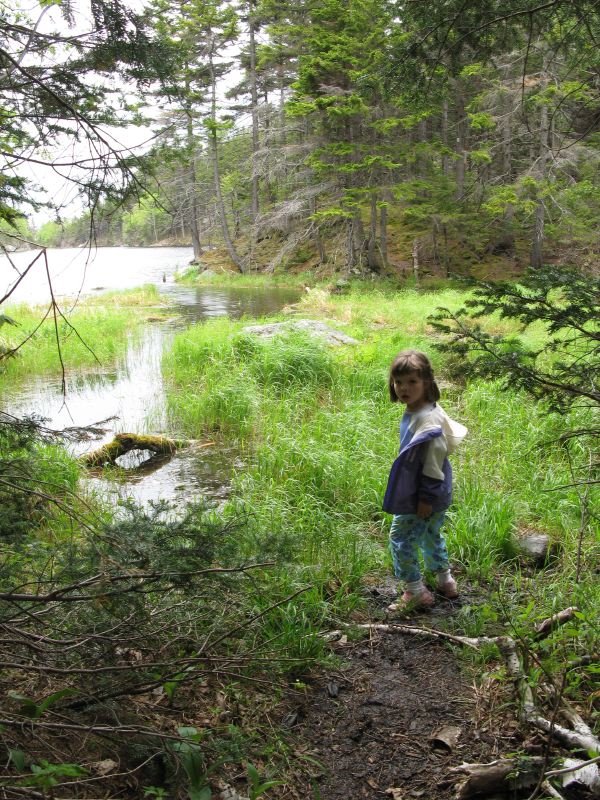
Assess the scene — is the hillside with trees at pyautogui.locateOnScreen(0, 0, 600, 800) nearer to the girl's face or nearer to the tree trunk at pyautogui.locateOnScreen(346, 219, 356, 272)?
the girl's face

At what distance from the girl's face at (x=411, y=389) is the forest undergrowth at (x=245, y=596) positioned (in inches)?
10.5

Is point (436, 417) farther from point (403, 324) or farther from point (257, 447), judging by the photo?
point (403, 324)

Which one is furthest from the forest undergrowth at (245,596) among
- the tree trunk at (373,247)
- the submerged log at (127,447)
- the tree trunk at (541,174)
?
the tree trunk at (373,247)

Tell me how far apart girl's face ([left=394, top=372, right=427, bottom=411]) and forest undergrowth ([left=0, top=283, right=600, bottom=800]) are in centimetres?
27

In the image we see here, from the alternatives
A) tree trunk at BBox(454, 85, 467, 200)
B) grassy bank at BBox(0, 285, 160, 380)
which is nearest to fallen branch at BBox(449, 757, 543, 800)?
grassy bank at BBox(0, 285, 160, 380)

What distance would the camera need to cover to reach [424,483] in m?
3.17

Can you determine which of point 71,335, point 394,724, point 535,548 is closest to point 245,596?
point 394,724

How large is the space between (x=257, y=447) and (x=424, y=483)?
3472 mm

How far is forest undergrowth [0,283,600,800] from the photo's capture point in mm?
1928

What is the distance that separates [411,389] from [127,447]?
4356mm

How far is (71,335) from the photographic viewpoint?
1133 cm

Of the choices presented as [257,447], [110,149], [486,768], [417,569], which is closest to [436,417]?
[417,569]

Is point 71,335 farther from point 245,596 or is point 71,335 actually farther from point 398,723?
point 398,723

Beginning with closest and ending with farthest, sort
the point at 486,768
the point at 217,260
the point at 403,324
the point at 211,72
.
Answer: the point at 486,768 → the point at 403,324 → the point at 211,72 → the point at 217,260
